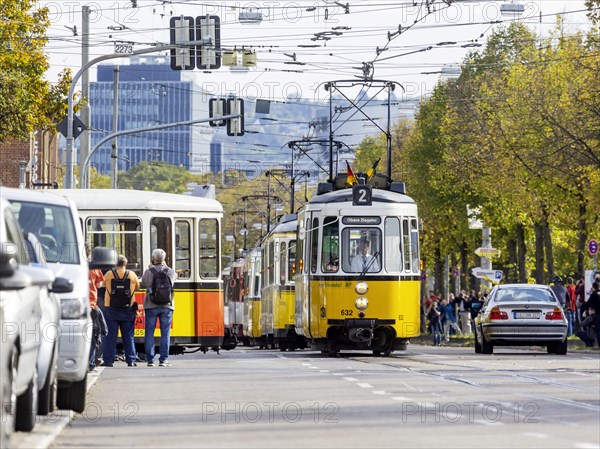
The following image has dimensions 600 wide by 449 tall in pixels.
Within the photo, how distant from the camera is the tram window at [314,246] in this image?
1275 inches

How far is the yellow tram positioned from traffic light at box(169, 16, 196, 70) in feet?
14.9

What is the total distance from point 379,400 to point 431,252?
58.3 m

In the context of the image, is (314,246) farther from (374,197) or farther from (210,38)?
(210,38)

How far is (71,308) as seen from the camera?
48.3ft

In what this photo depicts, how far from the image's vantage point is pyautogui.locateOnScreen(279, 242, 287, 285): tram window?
41.4m

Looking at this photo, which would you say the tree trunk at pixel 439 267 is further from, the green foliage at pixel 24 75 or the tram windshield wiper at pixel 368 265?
the tram windshield wiper at pixel 368 265

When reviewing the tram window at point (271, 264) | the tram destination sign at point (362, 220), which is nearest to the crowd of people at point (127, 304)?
the tram destination sign at point (362, 220)

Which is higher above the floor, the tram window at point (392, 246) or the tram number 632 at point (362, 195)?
the tram number 632 at point (362, 195)

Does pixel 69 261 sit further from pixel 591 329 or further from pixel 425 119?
pixel 425 119

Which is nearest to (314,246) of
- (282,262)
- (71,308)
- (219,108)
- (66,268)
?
(282,262)

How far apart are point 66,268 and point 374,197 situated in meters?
17.1

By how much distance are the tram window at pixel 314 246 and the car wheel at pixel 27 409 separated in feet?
64.4

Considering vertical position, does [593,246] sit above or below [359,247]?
above

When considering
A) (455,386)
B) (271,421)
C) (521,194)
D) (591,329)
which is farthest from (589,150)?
(271,421)
